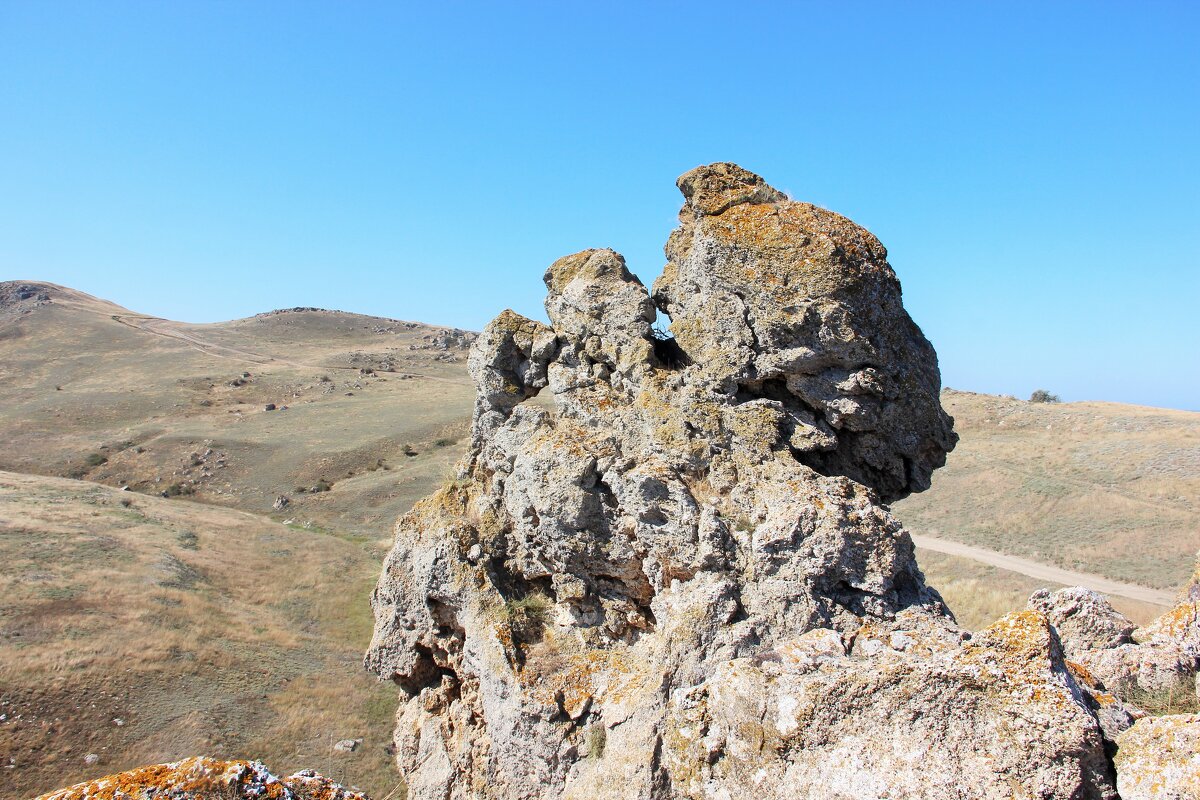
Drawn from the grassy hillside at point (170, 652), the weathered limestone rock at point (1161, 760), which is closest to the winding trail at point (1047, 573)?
the weathered limestone rock at point (1161, 760)

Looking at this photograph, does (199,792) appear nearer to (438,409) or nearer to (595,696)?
(595,696)

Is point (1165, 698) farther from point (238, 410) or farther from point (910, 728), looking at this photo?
point (238, 410)

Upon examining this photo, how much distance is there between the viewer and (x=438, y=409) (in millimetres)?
63094

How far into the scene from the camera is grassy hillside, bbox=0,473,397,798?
1452 centimetres

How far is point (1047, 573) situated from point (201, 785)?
31.0 metres

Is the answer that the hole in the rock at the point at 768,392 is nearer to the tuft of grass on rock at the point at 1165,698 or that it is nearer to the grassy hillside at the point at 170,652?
the tuft of grass on rock at the point at 1165,698

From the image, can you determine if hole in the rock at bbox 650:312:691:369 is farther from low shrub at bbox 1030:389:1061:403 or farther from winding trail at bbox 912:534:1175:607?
low shrub at bbox 1030:389:1061:403

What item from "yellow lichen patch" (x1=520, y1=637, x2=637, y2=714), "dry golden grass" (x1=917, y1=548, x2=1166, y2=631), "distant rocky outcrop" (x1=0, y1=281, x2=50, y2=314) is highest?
"distant rocky outcrop" (x1=0, y1=281, x2=50, y2=314)

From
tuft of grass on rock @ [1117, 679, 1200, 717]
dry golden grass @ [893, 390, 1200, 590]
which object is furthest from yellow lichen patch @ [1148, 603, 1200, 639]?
dry golden grass @ [893, 390, 1200, 590]

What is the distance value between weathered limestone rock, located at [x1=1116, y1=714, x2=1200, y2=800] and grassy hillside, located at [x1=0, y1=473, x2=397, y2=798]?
45.3 feet

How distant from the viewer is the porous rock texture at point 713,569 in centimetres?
548

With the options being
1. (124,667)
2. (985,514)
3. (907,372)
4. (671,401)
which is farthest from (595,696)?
(985,514)

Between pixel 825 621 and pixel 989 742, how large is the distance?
2.51 metres

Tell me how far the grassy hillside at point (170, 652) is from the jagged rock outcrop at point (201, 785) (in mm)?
10264
